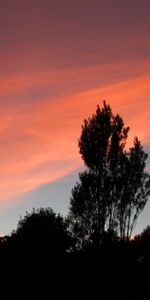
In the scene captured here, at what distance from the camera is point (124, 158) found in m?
41.8

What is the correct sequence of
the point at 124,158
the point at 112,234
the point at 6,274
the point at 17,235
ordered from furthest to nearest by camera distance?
the point at 124,158 → the point at 112,234 → the point at 17,235 → the point at 6,274

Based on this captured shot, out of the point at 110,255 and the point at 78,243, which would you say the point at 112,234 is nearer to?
the point at 78,243

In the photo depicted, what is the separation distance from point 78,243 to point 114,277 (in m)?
10.9

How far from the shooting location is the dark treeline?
29.6 meters

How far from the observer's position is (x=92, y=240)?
3753cm

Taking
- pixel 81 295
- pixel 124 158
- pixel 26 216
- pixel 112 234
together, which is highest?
pixel 124 158

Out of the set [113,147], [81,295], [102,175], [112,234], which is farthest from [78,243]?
[81,295]

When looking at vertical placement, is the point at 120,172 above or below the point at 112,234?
above

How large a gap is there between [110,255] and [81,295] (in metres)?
3.71

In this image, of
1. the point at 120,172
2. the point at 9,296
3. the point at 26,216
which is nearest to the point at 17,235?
the point at 26,216

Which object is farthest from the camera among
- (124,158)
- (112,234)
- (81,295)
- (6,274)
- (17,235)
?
(124,158)

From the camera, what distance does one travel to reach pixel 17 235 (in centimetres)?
3569

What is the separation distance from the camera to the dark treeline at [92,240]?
29.6 meters

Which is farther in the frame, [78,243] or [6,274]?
[78,243]
